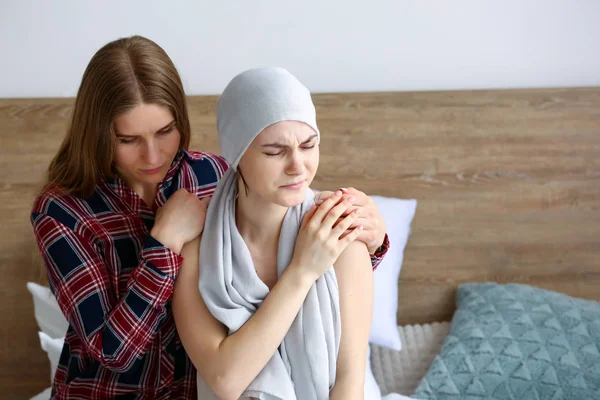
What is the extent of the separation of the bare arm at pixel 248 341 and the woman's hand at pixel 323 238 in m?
0.02

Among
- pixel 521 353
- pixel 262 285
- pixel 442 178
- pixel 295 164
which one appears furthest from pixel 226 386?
pixel 442 178

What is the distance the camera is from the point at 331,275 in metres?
1.38

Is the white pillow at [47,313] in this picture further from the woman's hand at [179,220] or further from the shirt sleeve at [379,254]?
the shirt sleeve at [379,254]

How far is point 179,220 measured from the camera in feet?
4.75

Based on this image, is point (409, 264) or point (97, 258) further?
point (409, 264)

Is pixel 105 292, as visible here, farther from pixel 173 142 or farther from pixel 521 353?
pixel 521 353

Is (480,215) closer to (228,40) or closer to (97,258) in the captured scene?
(228,40)

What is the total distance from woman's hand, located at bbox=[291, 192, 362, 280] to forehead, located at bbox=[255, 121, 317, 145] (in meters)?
0.16

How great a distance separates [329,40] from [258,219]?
42.9 inches

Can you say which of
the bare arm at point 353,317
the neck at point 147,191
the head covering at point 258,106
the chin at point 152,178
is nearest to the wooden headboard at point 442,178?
the neck at point 147,191

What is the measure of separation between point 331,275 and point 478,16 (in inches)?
53.3

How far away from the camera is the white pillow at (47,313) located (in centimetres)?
219

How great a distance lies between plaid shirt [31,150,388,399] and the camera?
55.6 inches

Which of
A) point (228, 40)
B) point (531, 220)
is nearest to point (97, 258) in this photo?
point (228, 40)
